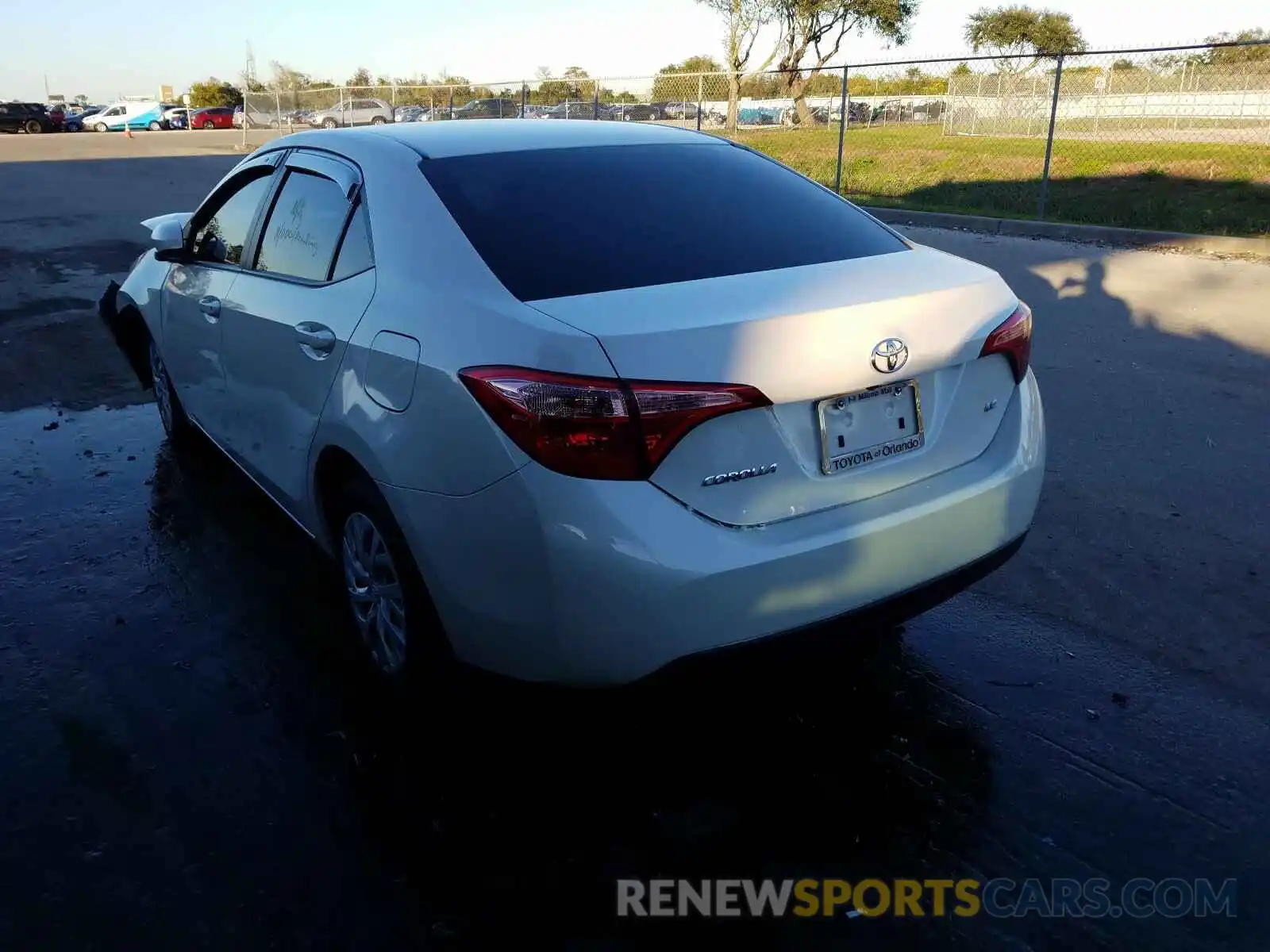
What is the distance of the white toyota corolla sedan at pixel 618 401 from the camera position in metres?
2.38

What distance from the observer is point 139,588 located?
403 cm

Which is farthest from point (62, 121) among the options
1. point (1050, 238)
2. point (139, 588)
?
point (139, 588)

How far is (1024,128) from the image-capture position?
23.9 m

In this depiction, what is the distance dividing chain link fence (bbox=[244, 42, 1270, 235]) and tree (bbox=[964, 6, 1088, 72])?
3705cm

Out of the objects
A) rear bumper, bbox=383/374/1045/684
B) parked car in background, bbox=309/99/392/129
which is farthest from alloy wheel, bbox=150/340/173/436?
parked car in background, bbox=309/99/392/129

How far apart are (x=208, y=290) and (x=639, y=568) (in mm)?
2699

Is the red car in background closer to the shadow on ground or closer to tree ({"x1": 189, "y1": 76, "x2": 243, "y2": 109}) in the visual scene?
tree ({"x1": 189, "y1": 76, "x2": 243, "y2": 109})

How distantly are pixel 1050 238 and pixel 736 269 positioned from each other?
10591mm

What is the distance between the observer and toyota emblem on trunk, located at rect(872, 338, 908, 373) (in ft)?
8.47

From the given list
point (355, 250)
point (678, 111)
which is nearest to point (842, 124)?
point (678, 111)

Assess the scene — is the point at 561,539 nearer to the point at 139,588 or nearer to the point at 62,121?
the point at 139,588

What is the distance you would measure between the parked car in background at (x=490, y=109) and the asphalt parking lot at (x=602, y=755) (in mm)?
23811

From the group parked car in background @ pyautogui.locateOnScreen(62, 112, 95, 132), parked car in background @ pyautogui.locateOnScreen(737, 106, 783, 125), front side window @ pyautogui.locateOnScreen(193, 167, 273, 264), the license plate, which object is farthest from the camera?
parked car in background @ pyautogui.locateOnScreen(62, 112, 95, 132)

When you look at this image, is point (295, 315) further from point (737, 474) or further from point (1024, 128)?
point (1024, 128)
